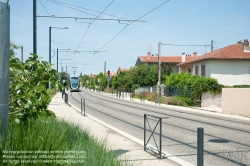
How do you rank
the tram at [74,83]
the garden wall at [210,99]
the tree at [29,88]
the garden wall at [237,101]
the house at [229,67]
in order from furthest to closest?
1. the tram at [74,83]
2. the house at [229,67]
3. the garden wall at [210,99]
4. the garden wall at [237,101]
5. the tree at [29,88]

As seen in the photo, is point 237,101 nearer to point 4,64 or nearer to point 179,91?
point 179,91

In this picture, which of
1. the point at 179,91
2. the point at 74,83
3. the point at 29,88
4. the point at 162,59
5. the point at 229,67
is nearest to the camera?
the point at 29,88

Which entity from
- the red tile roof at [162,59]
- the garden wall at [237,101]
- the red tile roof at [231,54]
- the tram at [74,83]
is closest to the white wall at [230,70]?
the red tile roof at [231,54]

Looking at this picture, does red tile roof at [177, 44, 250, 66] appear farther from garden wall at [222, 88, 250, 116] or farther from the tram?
the tram

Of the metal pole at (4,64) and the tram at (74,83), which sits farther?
the tram at (74,83)

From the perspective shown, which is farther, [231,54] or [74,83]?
[74,83]

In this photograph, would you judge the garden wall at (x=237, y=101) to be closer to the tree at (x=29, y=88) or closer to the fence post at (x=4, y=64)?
the tree at (x=29, y=88)

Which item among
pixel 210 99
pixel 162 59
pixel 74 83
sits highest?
pixel 162 59

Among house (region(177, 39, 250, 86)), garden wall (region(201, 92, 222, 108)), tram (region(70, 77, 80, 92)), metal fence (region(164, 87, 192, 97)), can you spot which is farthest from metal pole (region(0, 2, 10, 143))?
tram (region(70, 77, 80, 92))

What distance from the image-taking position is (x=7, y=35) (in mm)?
4836

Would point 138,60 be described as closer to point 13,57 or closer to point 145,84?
point 145,84

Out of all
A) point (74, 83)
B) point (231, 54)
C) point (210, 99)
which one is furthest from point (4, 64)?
point (74, 83)

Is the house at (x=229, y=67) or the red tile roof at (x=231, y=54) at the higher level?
the red tile roof at (x=231, y=54)

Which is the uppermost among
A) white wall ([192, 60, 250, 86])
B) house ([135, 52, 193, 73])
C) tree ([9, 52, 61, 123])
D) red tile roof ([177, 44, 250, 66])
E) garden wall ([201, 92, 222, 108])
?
house ([135, 52, 193, 73])
